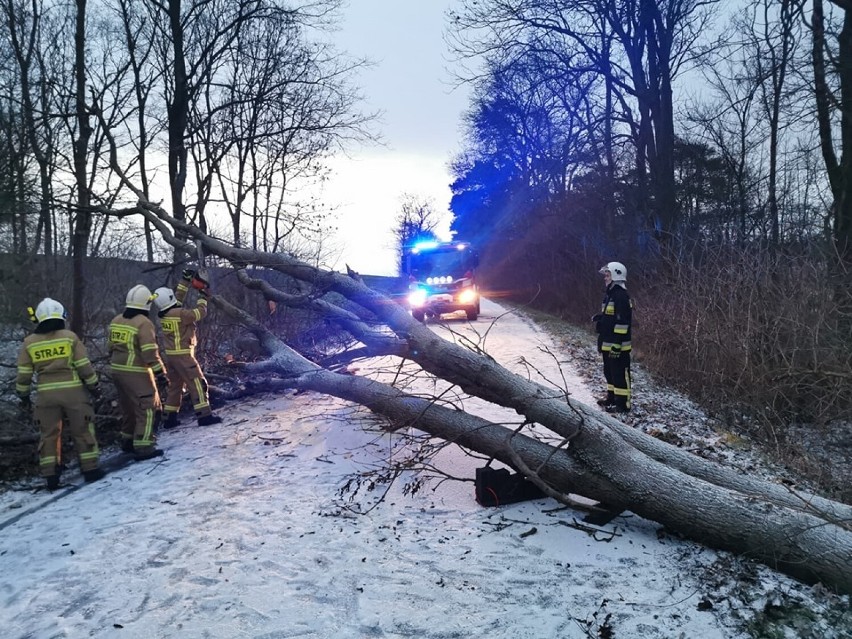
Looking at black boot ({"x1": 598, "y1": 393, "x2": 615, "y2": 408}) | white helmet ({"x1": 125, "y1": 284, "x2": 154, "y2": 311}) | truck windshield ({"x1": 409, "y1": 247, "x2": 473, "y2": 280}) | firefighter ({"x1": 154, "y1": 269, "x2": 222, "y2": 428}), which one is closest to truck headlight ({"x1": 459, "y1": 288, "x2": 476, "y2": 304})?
truck windshield ({"x1": 409, "y1": 247, "x2": 473, "y2": 280})

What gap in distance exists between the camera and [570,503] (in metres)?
3.70

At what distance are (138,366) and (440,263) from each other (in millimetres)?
11254

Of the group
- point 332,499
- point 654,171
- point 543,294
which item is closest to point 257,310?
point 332,499

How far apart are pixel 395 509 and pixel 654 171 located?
13.4m

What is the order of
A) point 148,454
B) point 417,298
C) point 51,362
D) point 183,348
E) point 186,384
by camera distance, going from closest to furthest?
1. point 51,362
2. point 148,454
3. point 183,348
4. point 186,384
5. point 417,298

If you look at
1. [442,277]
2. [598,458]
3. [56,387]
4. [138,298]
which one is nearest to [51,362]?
[56,387]

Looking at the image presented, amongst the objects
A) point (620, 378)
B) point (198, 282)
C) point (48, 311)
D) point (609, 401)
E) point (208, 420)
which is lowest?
point (208, 420)

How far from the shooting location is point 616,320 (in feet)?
22.3

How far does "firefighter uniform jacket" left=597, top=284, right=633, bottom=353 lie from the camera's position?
265 inches

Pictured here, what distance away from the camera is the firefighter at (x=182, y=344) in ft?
22.6

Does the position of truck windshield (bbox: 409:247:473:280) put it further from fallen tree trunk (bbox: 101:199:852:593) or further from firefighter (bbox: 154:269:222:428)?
fallen tree trunk (bbox: 101:199:852:593)

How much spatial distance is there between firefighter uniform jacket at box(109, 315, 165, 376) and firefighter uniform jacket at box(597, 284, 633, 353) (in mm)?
5478

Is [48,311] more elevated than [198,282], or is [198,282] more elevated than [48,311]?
[198,282]

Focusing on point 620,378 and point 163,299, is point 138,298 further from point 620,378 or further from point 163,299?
point 620,378
